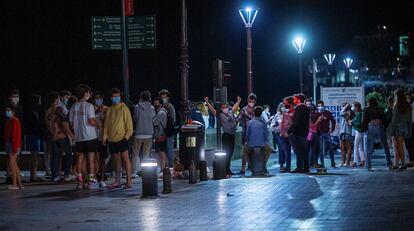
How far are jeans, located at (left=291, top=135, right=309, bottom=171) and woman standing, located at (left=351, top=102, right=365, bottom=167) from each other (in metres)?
2.00

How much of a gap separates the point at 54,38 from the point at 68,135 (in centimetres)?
1886

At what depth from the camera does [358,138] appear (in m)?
20.3

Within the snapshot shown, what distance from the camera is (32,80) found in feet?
109

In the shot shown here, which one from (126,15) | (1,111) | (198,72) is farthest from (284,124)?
(198,72)

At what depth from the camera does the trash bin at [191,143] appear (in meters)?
16.9

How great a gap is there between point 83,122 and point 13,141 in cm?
158

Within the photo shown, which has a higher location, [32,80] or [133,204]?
[32,80]

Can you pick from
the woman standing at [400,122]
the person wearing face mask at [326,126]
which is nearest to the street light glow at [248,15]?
the person wearing face mask at [326,126]

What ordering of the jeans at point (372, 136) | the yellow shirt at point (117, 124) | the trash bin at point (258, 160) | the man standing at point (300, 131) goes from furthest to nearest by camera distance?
1. the jeans at point (372, 136)
2. the man standing at point (300, 131)
3. the trash bin at point (258, 160)
4. the yellow shirt at point (117, 124)

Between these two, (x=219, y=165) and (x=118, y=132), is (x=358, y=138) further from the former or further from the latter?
(x=118, y=132)

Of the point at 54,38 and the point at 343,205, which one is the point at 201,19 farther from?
the point at 343,205

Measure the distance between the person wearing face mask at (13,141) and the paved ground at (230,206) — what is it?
325 mm

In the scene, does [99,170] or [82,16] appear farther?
[82,16]

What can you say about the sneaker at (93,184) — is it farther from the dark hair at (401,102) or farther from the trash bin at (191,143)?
the dark hair at (401,102)
